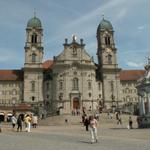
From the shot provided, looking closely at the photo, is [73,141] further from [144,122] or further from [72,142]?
[144,122]

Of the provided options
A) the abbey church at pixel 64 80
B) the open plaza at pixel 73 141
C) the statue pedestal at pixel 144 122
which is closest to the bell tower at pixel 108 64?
the abbey church at pixel 64 80

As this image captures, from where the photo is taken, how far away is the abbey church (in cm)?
9581

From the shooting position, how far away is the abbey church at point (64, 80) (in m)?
95.8

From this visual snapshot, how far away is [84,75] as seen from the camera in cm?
9769

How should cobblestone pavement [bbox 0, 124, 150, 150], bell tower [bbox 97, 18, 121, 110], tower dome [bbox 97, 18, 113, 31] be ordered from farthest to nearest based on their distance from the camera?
tower dome [bbox 97, 18, 113, 31] → bell tower [bbox 97, 18, 121, 110] → cobblestone pavement [bbox 0, 124, 150, 150]

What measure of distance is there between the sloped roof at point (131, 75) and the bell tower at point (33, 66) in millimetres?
26419

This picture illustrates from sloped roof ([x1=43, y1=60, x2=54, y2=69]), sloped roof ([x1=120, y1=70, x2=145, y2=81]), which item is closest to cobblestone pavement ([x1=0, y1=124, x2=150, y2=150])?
sloped roof ([x1=43, y1=60, x2=54, y2=69])

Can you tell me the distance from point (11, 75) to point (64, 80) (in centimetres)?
1849

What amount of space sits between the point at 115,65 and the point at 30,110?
28852 millimetres

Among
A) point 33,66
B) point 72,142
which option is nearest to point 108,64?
point 33,66

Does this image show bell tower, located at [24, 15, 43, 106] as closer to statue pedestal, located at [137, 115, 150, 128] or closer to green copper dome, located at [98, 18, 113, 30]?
green copper dome, located at [98, 18, 113, 30]

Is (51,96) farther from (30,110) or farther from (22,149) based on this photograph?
(22,149)

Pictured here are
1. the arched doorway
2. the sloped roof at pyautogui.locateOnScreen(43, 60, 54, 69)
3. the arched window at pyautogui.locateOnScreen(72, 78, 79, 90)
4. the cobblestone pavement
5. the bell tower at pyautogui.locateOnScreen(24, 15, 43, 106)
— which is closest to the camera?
the cobblestone pavement

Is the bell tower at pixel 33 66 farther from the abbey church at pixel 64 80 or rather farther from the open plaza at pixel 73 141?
the open plaza at pixel 73 141
